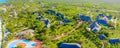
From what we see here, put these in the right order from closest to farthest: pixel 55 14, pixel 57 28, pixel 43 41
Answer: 1. pixel 43 41
2. pixel 57 28
3. pixel 55 14

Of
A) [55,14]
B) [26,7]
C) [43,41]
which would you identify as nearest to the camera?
[43,41]

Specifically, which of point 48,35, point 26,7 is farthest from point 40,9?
point 48,35

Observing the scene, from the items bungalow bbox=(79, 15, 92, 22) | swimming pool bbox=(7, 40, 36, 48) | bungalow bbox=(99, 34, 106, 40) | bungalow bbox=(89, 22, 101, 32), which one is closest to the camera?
swimming pool bbox=(7, 40, 36, 48)

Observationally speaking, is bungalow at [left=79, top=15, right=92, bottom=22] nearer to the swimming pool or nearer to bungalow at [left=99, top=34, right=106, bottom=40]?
bungalow at [left=99, top=34, right=106, bottom=40]

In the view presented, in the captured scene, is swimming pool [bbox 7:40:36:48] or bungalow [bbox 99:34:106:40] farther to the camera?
bungalow [bbox 99:34:106:40]

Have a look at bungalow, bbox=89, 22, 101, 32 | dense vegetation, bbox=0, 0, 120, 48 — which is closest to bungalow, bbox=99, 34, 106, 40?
dense vegetation, bbox=0, 0, 120, 48

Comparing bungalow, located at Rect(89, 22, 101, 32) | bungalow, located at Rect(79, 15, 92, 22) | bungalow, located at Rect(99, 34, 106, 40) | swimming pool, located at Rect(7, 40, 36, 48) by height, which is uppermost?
bungalow, located at Rect(79, 15, 92, 22)

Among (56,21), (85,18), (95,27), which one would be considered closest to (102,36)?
(95,27)

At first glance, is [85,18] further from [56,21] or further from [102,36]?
[102,36]

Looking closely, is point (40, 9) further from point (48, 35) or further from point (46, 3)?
point (48, 35)
